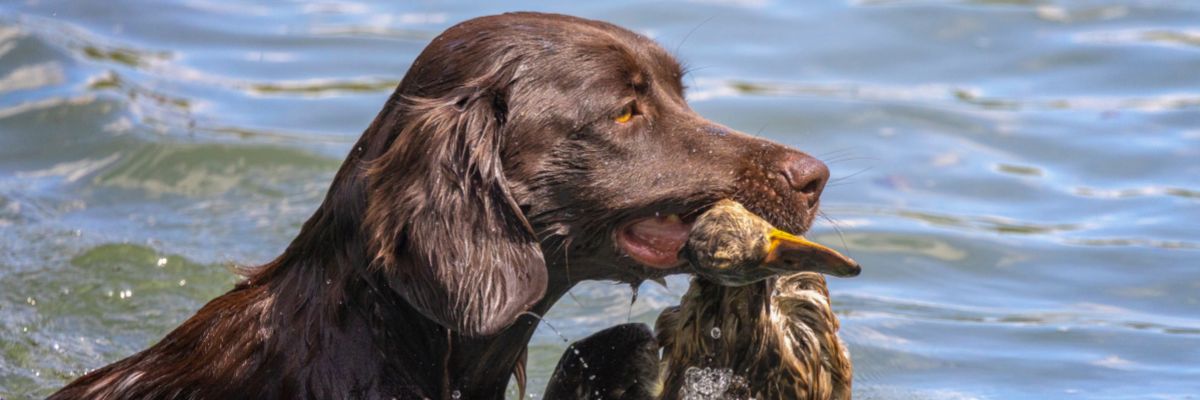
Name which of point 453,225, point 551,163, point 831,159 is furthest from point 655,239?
point 831,159

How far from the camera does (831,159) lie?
9.81 metres

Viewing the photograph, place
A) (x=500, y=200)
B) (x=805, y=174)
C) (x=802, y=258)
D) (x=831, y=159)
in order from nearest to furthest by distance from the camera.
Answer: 1. (x=802, y=258)
2. (x=500, y=200)
3. (x=805, y=174)
4. (x=831, y=159)

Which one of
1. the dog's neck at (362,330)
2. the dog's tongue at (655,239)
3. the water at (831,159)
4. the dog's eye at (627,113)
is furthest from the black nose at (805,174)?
the water at (831,159)

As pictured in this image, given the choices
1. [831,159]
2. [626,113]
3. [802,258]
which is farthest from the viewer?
[831,159]

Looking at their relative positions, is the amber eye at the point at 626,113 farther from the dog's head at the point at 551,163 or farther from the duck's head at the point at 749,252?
the duck's head at the point at 749,252

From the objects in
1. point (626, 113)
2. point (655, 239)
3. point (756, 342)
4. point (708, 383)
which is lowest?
point (708, 383)

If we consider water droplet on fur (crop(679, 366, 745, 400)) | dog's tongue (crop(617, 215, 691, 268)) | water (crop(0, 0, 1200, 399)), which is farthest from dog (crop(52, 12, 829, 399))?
water (crop(0, 0, 1200, 399))

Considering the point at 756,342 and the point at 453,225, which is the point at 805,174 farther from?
the point at 453,225

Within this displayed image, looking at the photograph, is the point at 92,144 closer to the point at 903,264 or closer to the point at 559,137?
the point at 903,264

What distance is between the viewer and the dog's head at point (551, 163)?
4.68 metres

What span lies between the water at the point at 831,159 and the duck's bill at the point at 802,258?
8.23 feet

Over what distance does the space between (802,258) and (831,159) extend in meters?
5.33

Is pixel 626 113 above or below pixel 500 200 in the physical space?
above

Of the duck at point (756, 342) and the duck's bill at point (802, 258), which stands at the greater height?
the duck's bill at point (802, 258)
